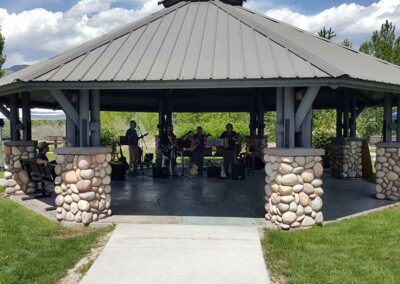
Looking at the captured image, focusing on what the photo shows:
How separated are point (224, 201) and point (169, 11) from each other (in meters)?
5.33

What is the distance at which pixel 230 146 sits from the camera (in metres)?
13.4

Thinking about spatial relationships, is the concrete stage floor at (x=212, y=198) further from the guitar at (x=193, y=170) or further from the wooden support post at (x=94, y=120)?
the wooden support post at (x=94, y=120)

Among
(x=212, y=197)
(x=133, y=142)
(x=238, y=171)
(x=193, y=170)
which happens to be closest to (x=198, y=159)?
(x=193, y=170)

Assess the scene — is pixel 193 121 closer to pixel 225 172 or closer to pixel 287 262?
pixel 225 172

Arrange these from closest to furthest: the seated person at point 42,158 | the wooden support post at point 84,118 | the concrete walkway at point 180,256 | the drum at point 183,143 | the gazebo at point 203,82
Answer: the concrete walkway at point 180,256
the gazebo at point 203,82
the wooden support post at point 84,118
the seated person at point 42,158
the drum at point 183,143

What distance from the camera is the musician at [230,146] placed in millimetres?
13328

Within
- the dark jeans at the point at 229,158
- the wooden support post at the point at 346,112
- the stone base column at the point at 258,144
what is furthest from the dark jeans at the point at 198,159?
the wooden support post at the point at 346,112

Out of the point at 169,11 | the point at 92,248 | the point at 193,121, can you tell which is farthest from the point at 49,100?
the point at 193,121

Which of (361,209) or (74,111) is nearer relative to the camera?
(74,111)

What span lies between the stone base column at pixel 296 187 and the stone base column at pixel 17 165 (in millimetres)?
6579

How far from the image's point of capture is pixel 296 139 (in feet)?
27.2

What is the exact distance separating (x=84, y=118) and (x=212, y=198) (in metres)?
3.78

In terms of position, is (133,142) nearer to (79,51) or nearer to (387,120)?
(79,51)

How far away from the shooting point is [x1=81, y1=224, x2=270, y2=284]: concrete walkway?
539 centimetres
